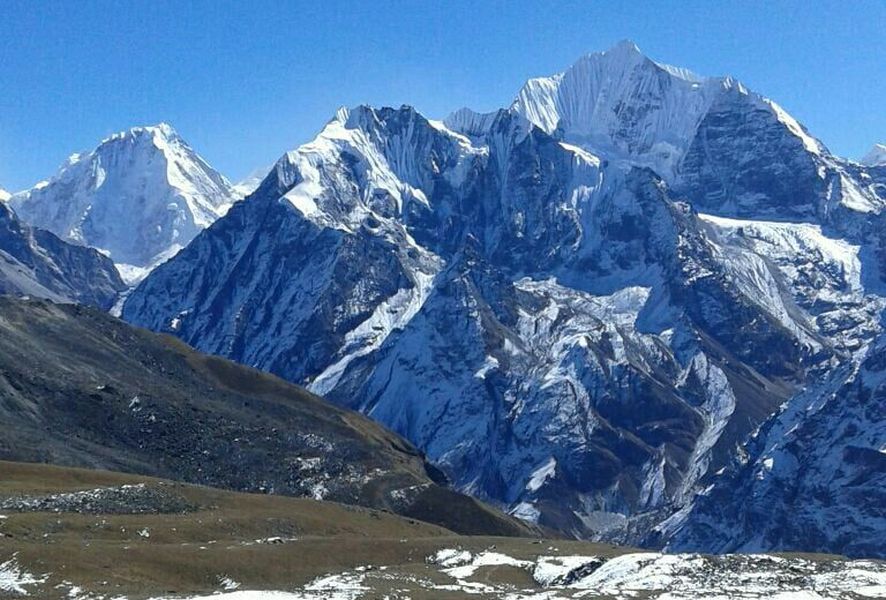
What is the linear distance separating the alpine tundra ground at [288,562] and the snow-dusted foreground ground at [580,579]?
0.19 metres

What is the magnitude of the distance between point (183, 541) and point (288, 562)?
13.0 metres

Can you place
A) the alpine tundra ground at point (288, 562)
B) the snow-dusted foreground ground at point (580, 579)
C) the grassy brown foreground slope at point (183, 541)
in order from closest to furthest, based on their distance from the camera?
1. the snow-dusted foreground ground at point (580, 579)
2. the alpine tundra ground at point (288, 562)
3. the grassy brown foreground slope at point (183, 541)

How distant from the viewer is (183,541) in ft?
473

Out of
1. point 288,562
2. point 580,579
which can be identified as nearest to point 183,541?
point 288,562

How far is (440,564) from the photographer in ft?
496

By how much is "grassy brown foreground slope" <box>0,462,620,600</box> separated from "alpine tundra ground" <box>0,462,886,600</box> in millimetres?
202

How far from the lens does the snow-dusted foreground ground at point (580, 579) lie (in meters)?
116

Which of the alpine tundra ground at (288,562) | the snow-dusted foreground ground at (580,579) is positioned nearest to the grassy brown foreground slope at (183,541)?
the alpine tundra ground at (288,562)

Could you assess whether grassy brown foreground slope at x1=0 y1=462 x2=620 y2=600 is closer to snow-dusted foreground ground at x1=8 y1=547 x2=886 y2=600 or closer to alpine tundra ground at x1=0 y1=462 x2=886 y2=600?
alpine tundra ground at x1=0 y1=462 x2=886 y2=600

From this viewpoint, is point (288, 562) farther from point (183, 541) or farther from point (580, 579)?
point (580, 579)

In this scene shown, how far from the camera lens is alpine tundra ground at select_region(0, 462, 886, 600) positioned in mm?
119000

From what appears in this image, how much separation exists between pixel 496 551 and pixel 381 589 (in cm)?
4011

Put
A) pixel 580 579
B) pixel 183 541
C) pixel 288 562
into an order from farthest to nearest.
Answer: pixel 183 541 < pixel 580 579 < pixel 288 562

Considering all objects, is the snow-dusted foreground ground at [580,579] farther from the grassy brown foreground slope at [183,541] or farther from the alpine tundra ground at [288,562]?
the grassy brown foreground slope at [183,541]
